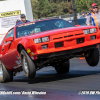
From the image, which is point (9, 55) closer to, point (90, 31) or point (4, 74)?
point (4, 74)

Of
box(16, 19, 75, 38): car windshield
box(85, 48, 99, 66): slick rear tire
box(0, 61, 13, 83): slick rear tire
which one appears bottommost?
box(0, 61, 13, 83): slick rear tire

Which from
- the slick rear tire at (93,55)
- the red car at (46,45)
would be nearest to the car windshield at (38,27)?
the red car at (46,45)

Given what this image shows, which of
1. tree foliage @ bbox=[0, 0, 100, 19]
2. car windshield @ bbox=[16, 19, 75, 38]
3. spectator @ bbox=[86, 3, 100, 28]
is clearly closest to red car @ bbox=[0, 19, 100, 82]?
car windshield @ bbox=[16, 19, 75, 38]

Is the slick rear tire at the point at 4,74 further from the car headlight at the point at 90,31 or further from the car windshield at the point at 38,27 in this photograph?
the car headlight at the point at 90,31

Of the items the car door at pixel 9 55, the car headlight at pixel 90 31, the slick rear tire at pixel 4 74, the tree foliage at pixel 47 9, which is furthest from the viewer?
the tree foliage at pixel 47 9

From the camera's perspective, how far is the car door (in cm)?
682

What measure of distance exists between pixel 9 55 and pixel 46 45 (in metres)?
1.53

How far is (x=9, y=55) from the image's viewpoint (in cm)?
707

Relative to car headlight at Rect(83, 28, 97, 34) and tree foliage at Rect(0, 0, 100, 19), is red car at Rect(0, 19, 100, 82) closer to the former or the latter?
car headlight at Rect(83, 28, 97, 34)

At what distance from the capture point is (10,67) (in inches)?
289

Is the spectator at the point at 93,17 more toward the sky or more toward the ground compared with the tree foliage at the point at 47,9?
more toward the sky

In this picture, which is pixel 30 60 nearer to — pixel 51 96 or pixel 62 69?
pixel 51 96

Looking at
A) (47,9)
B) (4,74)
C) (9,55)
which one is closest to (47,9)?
(47,9)

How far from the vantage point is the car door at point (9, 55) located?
22.4 ft
